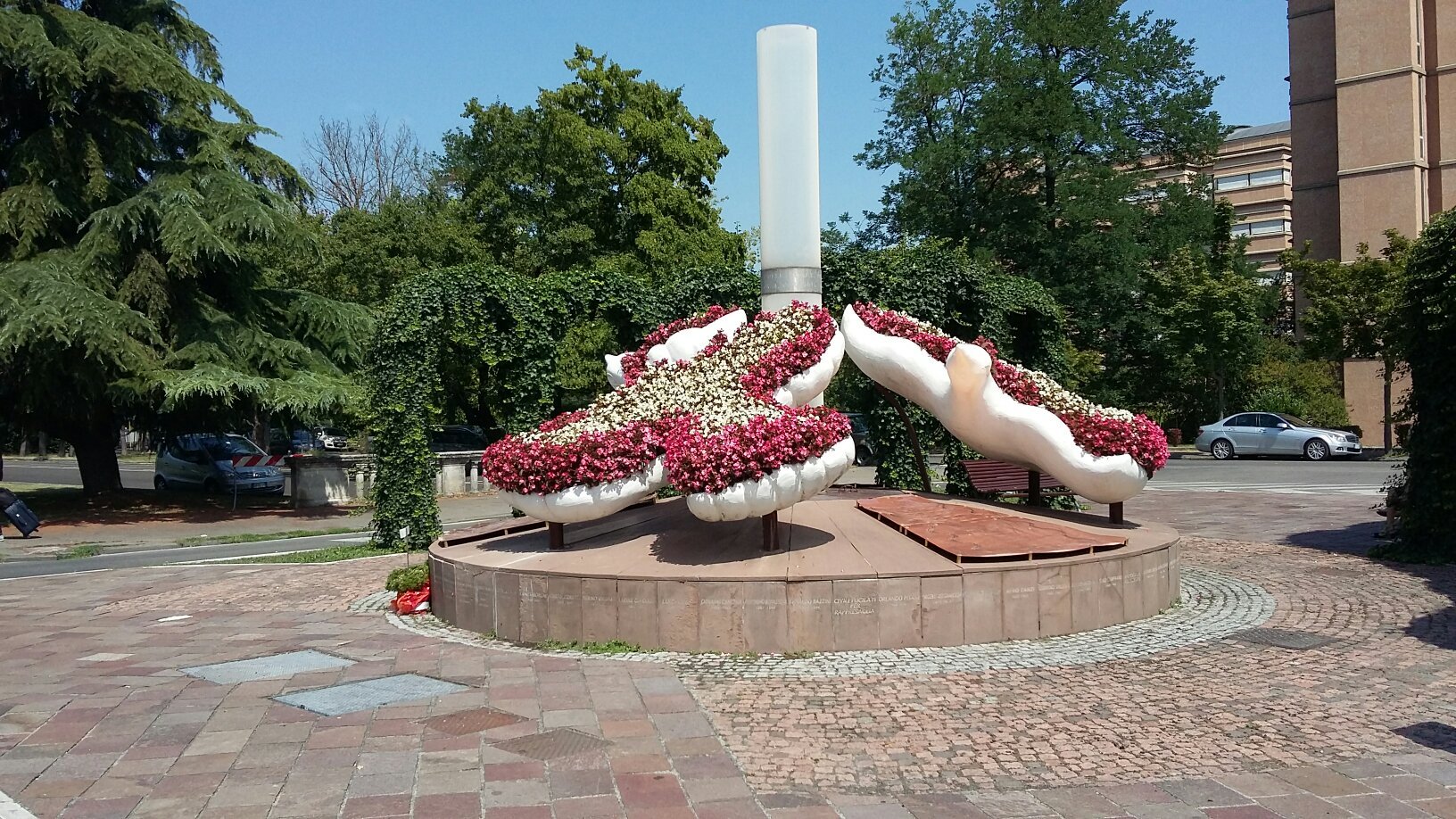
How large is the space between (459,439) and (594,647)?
24.7 metres

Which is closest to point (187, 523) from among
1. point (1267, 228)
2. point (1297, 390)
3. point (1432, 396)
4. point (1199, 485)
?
point (1199, 485)

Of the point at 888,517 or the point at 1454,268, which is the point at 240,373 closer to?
the point at 888,517

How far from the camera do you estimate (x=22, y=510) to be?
64.2 ft

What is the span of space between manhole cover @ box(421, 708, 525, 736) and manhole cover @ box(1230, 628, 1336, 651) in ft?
18.8

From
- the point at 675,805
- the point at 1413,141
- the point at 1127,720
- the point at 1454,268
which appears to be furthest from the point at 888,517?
the point at 1413,141

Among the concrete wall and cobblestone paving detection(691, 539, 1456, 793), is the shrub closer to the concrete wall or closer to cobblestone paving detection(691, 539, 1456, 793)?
cobblestone paving detection(691, 539, 1456, 793)

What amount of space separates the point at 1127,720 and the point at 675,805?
2894 millimetres

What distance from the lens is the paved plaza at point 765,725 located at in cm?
518

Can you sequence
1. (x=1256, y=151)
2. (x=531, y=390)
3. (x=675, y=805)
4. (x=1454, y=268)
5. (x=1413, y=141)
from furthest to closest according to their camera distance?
1. (x=1256, y=151)
2. (x=1413, y=141)
3. (x=531, y=390)
4. (x=1454, y=268)
5. (x=675, y=805)

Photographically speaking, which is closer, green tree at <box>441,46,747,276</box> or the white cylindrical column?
the white cylindrical column

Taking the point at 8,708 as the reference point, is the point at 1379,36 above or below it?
above

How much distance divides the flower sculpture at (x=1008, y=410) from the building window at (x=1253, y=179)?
67.3 meters

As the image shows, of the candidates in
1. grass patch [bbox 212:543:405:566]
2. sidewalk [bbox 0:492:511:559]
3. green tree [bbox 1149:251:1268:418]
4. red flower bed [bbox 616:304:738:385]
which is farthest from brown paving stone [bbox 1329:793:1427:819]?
green tree [bbox 1149:251:1268:418]

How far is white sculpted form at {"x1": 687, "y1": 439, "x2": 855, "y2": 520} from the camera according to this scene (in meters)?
8.55
